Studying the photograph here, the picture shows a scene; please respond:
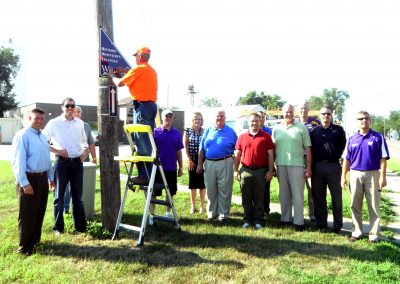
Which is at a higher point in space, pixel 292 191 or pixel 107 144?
pixel 107 144

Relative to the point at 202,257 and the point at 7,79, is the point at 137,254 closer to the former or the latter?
the point at 202,257

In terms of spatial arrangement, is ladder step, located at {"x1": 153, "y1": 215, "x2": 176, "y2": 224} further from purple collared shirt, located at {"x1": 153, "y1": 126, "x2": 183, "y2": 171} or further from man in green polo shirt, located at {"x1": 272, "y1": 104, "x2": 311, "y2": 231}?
man in green polo shirt, located at {"x1": 272, "y1": 104, "x2": 311, "y2": 231}

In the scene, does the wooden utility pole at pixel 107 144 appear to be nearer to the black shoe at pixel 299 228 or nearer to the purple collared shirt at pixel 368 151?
the black shoe at pixel 299 228

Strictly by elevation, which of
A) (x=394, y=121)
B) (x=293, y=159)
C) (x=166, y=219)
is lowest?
(x=166, y=219)

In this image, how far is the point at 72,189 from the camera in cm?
573

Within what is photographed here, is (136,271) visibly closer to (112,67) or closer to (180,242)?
(180,242)

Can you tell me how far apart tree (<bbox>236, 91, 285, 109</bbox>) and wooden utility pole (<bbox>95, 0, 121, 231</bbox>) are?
3174 inches

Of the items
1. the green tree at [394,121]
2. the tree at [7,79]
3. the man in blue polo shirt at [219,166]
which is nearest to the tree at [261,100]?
the green tree at [394,121]

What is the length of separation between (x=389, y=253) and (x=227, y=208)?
8.72 feet

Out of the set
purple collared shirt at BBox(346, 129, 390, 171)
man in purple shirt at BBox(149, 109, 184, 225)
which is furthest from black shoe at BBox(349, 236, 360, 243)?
man in purple shirt at BBox(149, 109, 184, 225)

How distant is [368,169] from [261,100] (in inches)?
3304

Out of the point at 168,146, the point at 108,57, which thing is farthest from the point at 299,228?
the point at 108,57

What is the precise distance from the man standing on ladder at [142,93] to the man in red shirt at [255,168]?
1727 millimetres

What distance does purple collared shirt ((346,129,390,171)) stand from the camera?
17.9ft
